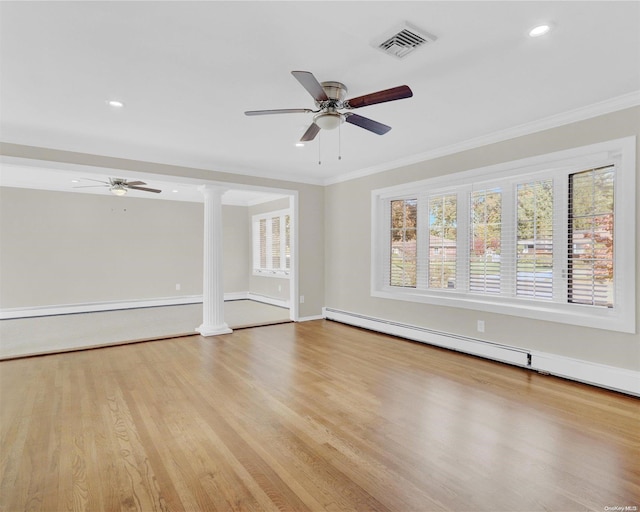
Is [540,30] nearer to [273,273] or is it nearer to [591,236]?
[591,236]

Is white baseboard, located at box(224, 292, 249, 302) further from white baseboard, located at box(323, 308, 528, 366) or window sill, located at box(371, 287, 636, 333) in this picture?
window sill, located at box(371, 287, 636, 333)

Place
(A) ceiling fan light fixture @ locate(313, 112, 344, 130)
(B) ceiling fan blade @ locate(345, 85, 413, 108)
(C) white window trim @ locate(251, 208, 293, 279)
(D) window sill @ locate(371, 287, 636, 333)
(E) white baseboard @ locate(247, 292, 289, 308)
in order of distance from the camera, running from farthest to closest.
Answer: (C) white window trim @ locate(251, 208, 293, 279), (E) white baseboard @ locate(247, 292, 289, 308), (D) window sill @ locate(371, 287, 636, 333), (A) ceiling fan light fixture @ locate(313, 112, 344, 130), (B) ceiling fan blade @ locate(345, 85, 413, 108)

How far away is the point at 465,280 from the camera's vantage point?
176 inches

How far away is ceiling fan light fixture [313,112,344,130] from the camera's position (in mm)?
2837

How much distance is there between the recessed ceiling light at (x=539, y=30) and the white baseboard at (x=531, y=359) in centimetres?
286

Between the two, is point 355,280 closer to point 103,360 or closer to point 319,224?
point 319,224

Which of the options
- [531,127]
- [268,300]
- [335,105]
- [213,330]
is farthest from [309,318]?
[531,127]

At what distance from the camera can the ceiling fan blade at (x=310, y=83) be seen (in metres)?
2.13

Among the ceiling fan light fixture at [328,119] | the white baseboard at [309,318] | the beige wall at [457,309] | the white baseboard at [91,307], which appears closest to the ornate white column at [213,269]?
the white baseboard at [309,318]

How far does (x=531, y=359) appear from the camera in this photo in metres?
3.67

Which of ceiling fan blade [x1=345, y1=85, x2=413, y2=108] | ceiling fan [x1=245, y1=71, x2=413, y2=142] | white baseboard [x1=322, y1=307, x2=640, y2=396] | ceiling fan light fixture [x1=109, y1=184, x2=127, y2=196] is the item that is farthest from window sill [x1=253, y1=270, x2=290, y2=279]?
ceiling fan blade [x1=345, y1=85, x2=413, y2=108]

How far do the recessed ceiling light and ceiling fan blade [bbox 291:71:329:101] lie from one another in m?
1.35

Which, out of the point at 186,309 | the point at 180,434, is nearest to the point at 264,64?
the point at 180,434

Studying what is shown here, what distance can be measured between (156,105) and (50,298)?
5.85 metres
